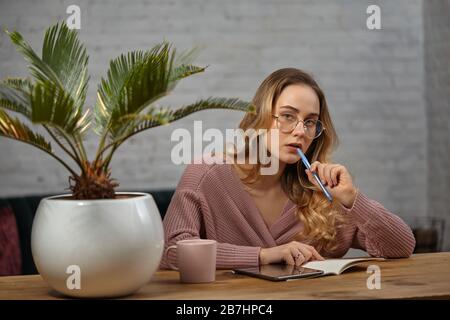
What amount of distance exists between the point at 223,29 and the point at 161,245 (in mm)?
2633

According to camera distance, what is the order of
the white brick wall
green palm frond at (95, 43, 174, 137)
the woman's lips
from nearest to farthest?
1. green palm frond at (95, 43, 174, 137)
2. the woman's lips
3. the white brick wall

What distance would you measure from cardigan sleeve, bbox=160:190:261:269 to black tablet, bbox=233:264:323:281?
0.29 ft

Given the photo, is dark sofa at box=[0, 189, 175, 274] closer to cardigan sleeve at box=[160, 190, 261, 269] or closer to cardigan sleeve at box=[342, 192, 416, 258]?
cardigan sleeve at box=[160, 190, 261, 269]

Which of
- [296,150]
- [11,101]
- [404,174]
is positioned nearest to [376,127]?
[404,174]

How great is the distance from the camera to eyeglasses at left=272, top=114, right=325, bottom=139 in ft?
7.08

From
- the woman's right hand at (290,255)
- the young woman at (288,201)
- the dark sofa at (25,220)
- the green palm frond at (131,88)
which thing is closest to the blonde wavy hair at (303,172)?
the young woman at (288,201)

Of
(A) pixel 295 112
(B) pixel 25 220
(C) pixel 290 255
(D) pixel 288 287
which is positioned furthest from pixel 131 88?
(B) pixel 25 220

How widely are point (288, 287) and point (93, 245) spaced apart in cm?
46

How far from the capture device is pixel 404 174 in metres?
4.39

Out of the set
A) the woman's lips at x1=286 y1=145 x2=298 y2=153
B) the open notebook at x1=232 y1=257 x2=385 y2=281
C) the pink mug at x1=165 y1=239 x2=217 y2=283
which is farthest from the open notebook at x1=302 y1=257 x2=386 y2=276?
the woman's lips at x1=286 y1=145 x2=298 y2=153

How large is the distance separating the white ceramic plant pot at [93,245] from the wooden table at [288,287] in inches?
2.9

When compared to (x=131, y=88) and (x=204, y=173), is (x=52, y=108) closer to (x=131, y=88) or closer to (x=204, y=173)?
(x=131, y=88)

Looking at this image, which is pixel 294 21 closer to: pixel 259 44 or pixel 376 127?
pixel 259 44
